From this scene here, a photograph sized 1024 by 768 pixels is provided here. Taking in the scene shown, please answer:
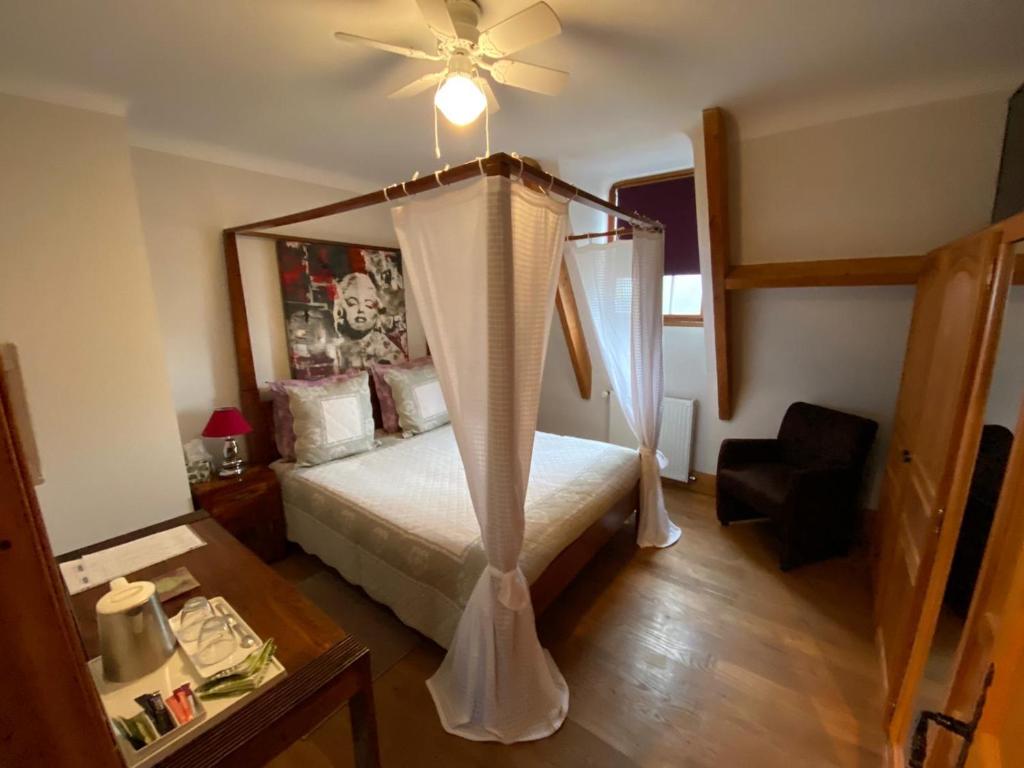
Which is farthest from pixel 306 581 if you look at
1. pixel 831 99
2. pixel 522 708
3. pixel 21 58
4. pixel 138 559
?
pixel 831 99

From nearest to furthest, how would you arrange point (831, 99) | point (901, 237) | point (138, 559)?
point (138, 559) < point (831, 99) < point (901, 237)

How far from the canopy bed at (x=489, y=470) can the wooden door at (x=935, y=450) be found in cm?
112

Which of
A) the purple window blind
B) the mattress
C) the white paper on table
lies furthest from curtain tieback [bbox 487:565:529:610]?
the purple window blind

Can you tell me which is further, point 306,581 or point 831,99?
point 306,581

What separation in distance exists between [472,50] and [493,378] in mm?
1117

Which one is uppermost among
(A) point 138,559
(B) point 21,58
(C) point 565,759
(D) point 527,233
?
(B) point 21,58

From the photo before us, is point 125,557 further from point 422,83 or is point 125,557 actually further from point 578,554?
point 422,83

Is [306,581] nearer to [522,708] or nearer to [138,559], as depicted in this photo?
[138,559]

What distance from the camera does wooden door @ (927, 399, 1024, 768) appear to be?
61 centimetres

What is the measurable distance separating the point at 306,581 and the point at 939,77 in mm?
3821

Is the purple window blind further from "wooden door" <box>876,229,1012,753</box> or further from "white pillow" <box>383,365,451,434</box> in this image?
"white pillow" <box>383,365,451,434</box>

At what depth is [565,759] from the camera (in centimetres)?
146

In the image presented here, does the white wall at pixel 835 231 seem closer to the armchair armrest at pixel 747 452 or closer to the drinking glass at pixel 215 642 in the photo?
the armchair armrest at pixel 747 452

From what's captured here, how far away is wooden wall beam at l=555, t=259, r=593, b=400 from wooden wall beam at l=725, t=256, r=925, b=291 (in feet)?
3.89
